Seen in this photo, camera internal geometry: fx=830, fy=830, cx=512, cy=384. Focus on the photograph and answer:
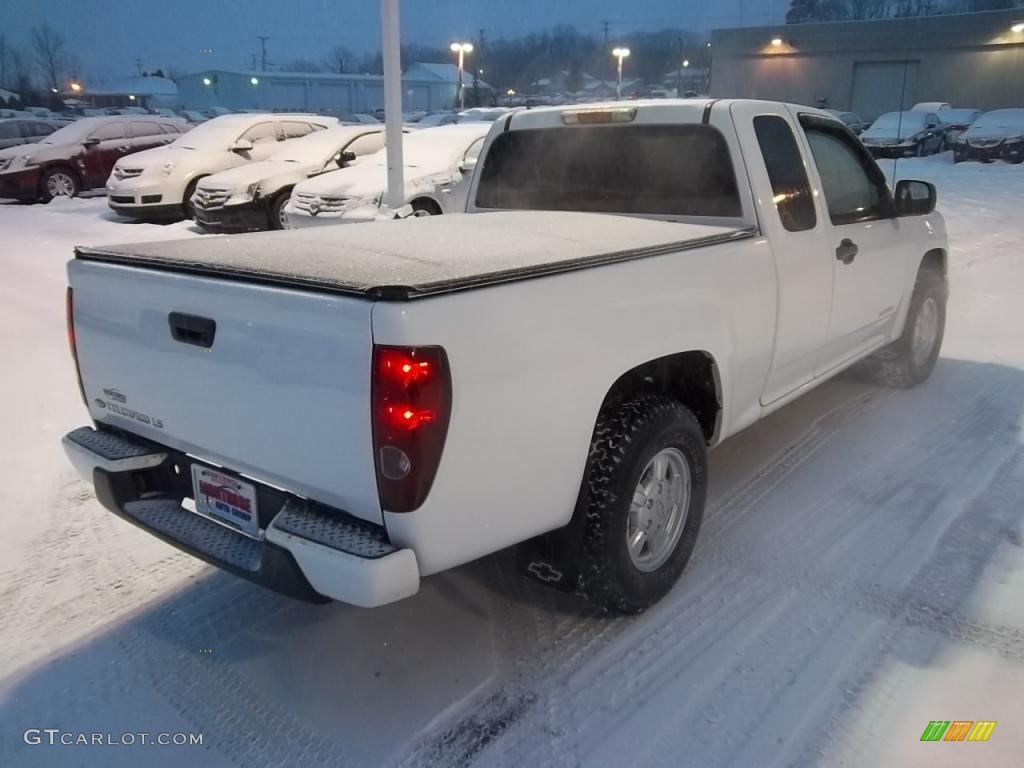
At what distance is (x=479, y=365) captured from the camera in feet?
7.20

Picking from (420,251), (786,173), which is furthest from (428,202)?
(420,251)

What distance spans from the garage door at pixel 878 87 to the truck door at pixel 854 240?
113 ft

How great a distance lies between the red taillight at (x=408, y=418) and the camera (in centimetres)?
207

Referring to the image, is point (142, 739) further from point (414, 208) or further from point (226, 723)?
point (414, 208)

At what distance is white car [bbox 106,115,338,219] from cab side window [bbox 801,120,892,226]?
10913mm

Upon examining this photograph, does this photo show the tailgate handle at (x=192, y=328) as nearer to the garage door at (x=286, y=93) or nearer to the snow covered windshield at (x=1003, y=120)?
the snow covered windshield at (x=1003, y=120)

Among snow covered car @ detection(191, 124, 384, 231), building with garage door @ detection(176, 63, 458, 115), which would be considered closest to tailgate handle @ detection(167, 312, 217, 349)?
snow covered car @ detection(191, 124, 384, 231)

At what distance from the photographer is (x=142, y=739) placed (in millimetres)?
2490

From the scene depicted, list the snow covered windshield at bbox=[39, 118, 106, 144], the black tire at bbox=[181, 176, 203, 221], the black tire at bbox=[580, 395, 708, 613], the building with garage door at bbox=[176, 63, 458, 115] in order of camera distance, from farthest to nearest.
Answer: the building with garage door at bbox=[176, 63, 458, 115]
the snow covered windshield at bbox=[39, 118, 106, 144]
the black tire at bbox=[181, 176, 203, 221]
the black tire at bbox=[580, 395, 708, 613]

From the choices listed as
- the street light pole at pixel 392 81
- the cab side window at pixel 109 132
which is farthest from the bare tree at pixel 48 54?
the street light pole at pixel 392 81

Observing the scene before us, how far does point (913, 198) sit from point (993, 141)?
→ 20.5m

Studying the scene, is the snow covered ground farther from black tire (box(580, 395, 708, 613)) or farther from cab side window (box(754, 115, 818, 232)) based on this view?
cab side window (box(754, 115, 818, 232))

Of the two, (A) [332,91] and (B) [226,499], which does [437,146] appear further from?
(A) [332,91]

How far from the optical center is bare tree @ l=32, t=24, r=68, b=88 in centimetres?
7125
